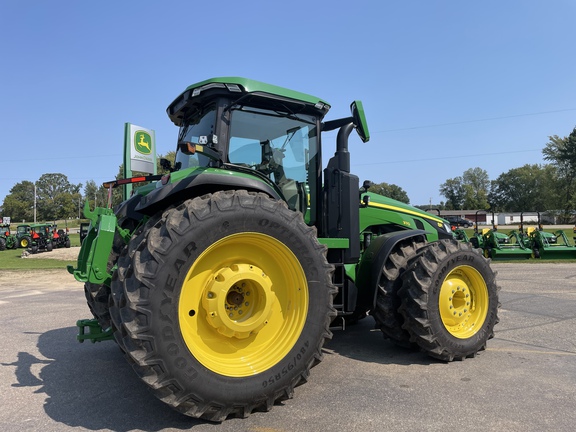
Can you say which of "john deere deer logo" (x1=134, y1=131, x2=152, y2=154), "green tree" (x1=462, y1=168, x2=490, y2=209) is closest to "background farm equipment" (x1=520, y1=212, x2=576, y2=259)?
"john deere deer logo" (x1=134, y1=131, x2=152, y2=154)

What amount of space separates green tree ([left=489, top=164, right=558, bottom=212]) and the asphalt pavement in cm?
10034

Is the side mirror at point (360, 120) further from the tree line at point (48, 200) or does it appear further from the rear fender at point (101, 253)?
the tree line at point (48, 200)

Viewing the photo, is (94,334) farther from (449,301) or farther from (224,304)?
(449,301)

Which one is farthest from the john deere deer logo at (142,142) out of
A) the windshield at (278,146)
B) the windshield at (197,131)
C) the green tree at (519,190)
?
the green tree at (519,190)

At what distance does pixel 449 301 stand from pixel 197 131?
3128mm

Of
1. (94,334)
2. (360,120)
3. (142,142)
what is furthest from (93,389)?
(142,142)

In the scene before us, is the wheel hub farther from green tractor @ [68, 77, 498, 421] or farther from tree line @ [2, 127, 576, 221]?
tree line @ [2, 127, 576, 221]

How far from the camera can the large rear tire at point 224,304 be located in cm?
273

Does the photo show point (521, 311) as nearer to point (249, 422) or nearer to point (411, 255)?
point (411, 255)

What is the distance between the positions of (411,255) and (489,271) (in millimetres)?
929

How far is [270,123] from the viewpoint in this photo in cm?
415

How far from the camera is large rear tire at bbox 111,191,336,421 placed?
2730mm

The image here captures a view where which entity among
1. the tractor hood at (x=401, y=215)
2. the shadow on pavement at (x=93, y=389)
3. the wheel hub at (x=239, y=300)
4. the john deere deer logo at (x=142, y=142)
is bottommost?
the shadow on pavement at (x=93, y=389)

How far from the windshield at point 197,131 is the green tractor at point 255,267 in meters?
0.03
